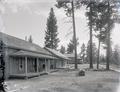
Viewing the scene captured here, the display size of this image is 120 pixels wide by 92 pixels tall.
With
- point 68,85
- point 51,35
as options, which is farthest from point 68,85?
point 51,35

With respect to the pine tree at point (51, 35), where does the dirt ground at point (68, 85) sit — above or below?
below

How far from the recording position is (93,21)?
30.9 meters

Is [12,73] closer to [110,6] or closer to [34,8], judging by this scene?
[34,8]

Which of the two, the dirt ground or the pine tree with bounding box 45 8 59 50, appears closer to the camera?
the dirt ground

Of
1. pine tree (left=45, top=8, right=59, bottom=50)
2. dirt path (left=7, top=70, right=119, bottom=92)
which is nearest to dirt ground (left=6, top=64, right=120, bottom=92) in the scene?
dirt path (left=7, top=70, right=119, bottom=92)

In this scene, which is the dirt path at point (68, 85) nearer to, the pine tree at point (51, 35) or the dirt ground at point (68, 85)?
the dirt ground at point (68, 85)

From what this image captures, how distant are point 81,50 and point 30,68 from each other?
3442 inches

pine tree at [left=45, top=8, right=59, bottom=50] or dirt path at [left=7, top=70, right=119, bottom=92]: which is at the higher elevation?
pine tree at [left=45, top=8, right=59, bottom=50]

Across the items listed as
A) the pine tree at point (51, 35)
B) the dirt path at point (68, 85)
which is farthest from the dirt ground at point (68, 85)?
the pine tree at point (51, 35)

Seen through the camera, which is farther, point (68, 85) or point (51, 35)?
point (51, 35)

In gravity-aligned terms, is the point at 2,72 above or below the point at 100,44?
below

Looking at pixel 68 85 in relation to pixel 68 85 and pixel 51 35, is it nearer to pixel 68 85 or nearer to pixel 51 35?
pixel 68 85

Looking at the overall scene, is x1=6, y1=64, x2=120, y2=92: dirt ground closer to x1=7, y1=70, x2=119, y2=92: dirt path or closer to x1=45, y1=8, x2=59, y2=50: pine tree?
x1=7, y1=70, x2=119, y2=92: dirt path

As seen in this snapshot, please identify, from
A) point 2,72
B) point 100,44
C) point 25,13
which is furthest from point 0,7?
point 100,44
